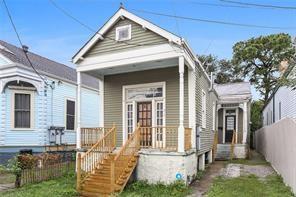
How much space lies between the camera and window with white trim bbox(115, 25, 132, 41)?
12.2 metres

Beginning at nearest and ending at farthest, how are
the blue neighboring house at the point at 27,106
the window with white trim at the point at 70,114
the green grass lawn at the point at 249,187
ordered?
the green grass lawn at the point at 249,187 < the blue neighboring house at the point at 27,106 < the window with white trim at the point at 70,114

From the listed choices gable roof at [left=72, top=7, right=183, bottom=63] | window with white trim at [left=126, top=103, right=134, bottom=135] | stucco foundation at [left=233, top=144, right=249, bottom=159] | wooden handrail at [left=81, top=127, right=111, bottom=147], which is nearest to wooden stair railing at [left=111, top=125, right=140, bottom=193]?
window with white trim at [left=126, top=103, right=134, bottom=135]

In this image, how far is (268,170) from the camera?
1387cm

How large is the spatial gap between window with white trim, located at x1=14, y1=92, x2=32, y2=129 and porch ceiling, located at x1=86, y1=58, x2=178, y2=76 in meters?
4.40

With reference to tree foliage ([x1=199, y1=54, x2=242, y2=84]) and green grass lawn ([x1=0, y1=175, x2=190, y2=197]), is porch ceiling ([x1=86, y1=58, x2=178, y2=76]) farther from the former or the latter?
tree foliage ([x1=199, y1=54, x2=242, y2=84])

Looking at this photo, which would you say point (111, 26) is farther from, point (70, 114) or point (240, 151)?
point (240, 151)

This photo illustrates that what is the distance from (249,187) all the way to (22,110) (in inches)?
449

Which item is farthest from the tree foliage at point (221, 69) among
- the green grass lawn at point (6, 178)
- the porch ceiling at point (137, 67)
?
the green grass lawn at point (6, 178)

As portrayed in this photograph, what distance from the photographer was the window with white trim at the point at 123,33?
482 inches

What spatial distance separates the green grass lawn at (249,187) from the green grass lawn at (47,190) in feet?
15.0

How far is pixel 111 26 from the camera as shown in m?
12.7

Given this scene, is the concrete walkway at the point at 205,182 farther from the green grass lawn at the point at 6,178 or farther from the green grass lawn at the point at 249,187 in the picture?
the green grass lawn at the point at 6,178

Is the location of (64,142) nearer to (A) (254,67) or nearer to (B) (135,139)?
(B) (135,139)

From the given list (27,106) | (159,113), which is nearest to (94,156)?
(159,113)
